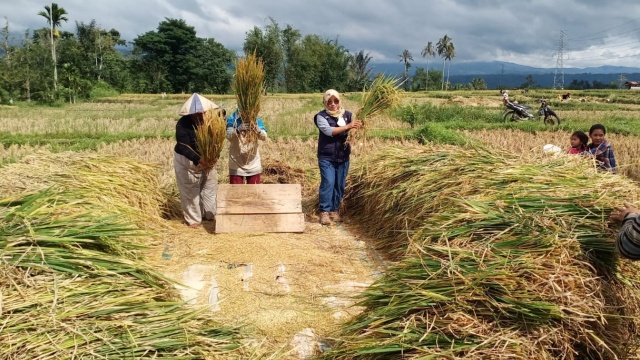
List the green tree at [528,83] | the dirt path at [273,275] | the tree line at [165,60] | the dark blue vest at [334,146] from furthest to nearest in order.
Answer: the green tree at [528,83] < the tree line at [165,60] < the dark blue vest at [334,146] < the dirt path at [273,275]

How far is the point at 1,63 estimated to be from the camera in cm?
2817

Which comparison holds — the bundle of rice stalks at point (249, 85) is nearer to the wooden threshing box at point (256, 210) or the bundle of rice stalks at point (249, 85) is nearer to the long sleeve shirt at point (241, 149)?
the long sleeve shirt at point (241, 149)

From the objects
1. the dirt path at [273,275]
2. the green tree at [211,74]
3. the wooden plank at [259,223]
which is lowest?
the dirt path at [273,275]

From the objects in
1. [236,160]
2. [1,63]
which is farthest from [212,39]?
[236,160]

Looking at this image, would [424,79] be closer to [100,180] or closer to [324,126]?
[324,126]

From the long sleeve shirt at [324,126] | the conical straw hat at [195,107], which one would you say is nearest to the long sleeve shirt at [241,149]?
the conical straw hat at [195,107]

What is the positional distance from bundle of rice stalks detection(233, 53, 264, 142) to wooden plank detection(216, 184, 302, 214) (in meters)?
0.80

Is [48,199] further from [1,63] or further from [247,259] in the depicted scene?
[1,63]

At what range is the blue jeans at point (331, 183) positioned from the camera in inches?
208

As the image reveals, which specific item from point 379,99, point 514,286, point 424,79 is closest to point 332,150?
point 379,99

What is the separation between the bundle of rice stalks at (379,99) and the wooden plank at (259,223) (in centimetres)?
120

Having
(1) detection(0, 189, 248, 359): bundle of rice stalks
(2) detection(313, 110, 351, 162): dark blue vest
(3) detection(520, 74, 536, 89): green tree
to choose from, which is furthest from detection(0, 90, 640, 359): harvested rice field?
(3) detection(520, 74, 536, 89): green tree

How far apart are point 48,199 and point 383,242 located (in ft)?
9.93

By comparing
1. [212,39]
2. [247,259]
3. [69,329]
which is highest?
[212,39]
